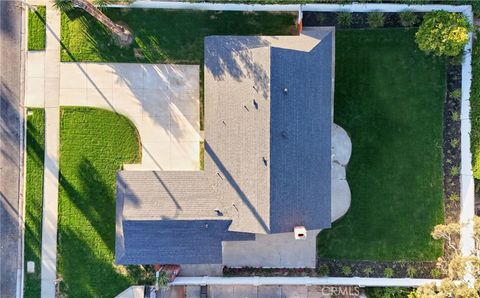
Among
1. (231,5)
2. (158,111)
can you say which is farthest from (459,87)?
(158,111)

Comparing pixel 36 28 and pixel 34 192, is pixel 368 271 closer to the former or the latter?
Result: pixel 34 192

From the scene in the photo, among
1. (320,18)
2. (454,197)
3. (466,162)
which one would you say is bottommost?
(454,197)

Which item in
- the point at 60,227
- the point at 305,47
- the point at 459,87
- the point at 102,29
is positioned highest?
the point at 102,29

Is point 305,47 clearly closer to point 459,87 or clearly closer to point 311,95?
point 311,95

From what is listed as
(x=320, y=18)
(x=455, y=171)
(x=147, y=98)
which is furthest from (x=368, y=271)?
(x=147, y=98)

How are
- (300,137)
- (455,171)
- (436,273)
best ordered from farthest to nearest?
(436,273) → (455,171) → (300,137)

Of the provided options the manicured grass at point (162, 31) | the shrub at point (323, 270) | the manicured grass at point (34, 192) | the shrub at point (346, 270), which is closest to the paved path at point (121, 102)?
the manicured grass at point (34, 192)

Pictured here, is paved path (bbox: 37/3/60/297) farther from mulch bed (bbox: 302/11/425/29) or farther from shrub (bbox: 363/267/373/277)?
shrub (bbox: 363/267/373/277)
